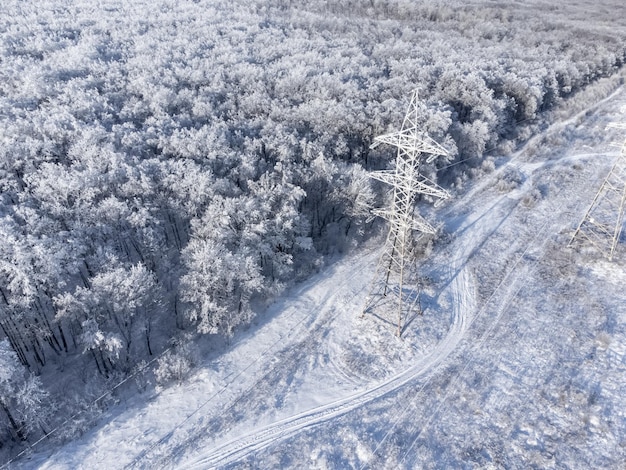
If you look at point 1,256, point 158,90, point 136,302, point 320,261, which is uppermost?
point 158,90

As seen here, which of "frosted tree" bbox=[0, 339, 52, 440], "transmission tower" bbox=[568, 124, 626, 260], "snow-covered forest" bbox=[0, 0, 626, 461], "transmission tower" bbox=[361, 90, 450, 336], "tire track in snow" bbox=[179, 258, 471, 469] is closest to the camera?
"frosted tree" bbox=[0, 339, 52, 440]

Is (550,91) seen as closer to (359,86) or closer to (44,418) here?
(359,86)

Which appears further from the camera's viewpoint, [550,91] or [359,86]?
[550,91]

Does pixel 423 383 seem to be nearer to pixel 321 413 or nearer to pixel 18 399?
pixel 321 413

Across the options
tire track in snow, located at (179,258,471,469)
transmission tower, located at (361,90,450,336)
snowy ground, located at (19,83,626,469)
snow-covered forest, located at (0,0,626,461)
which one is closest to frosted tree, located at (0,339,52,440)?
snow-covered forest, located at (0,0,626,461)

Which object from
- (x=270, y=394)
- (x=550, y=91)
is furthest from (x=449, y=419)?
(x=550, y=91)

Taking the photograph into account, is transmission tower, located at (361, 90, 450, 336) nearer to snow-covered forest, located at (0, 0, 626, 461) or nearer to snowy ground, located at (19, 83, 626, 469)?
snowy ground, located at (19, 83, 626, 469)

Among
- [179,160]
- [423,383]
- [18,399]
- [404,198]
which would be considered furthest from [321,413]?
[179,160]
